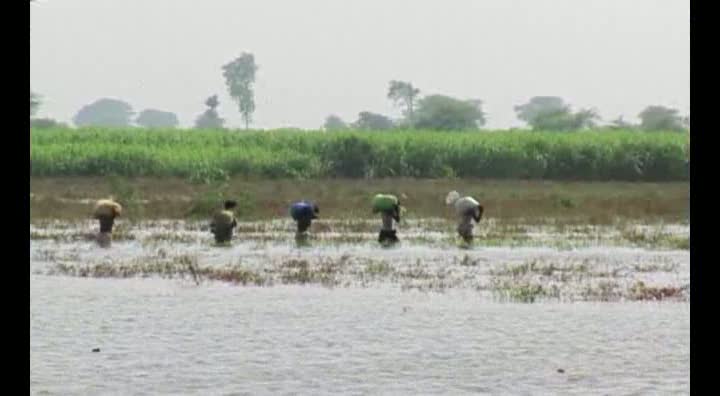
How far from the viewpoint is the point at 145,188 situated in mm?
41031

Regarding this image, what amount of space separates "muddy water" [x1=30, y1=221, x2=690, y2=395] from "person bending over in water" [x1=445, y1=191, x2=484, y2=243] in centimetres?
166

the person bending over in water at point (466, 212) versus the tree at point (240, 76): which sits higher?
the tree at point (240, 76)

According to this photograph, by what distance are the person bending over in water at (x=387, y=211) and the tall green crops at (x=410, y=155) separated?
82.4 feet

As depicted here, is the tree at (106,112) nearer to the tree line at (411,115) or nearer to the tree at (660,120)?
the tree line at (411,115)

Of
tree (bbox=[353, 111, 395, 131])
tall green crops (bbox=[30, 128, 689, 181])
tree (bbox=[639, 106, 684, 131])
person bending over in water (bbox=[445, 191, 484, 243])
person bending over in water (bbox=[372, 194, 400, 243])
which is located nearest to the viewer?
person bending over in water (bbox=[372, 194, 400, 243])

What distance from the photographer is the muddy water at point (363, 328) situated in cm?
980

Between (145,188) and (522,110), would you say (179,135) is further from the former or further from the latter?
(522,110)

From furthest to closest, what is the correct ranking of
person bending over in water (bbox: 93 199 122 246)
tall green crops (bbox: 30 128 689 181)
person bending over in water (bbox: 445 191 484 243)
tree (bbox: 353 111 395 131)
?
tree (bbox: 353 111 395 131) < tall green crops (bbox: 30 128 689 181) < person bending over in water (bbox: 93 199 122 246) < person bending over in water (bbox: 445 191 484 243)

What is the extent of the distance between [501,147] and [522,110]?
354 ft

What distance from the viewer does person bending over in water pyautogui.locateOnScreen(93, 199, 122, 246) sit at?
858 inches

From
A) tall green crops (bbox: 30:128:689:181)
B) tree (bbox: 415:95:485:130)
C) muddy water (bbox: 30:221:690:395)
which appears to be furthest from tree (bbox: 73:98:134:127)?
muddy water (bbox: 30:221:690:395)

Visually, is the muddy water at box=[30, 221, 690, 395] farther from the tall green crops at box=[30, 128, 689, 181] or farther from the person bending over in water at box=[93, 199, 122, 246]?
the tall green crops at box=[30, 128, 689, 181]

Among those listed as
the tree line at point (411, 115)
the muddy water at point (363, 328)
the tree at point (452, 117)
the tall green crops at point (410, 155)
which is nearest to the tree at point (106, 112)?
the tree line at point (411, 115)
